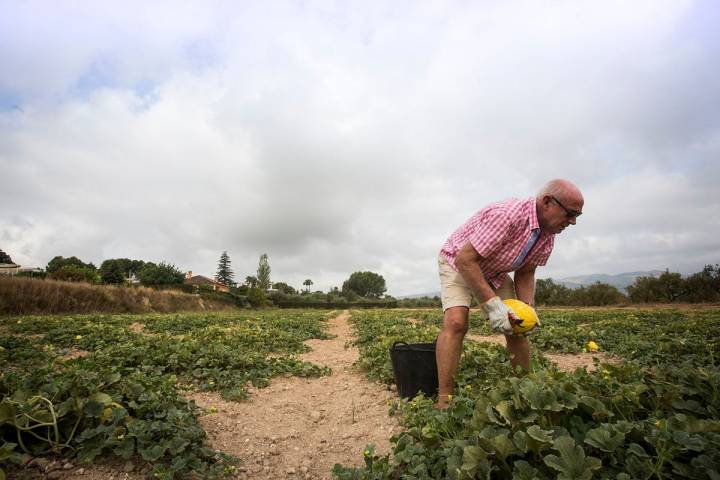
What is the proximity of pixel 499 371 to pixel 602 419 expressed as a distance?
2339 millimetres

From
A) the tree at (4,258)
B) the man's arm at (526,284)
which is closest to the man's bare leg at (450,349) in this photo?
the man's arm at (526,284)

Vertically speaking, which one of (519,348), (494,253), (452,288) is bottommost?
(519,348)

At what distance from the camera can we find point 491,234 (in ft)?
10.1

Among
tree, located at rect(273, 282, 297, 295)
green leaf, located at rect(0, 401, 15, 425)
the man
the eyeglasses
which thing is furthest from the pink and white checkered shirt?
tree, located at rect(273, 282, 297, 295)

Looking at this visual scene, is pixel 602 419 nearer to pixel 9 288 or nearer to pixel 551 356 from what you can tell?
pixel 551 356

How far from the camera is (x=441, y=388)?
317cm

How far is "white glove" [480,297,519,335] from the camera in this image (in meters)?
2.97

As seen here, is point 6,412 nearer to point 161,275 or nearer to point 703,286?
point 703,286

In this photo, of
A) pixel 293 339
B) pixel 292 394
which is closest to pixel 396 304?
pixel 293 339

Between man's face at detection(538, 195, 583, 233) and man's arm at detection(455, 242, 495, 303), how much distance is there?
0.65m

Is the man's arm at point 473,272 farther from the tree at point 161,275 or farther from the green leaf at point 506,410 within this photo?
the tree at point 161,275

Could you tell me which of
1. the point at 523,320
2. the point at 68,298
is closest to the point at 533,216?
the point at 523,320

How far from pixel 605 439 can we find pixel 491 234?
69.9 inches

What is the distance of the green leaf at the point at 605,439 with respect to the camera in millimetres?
1486
